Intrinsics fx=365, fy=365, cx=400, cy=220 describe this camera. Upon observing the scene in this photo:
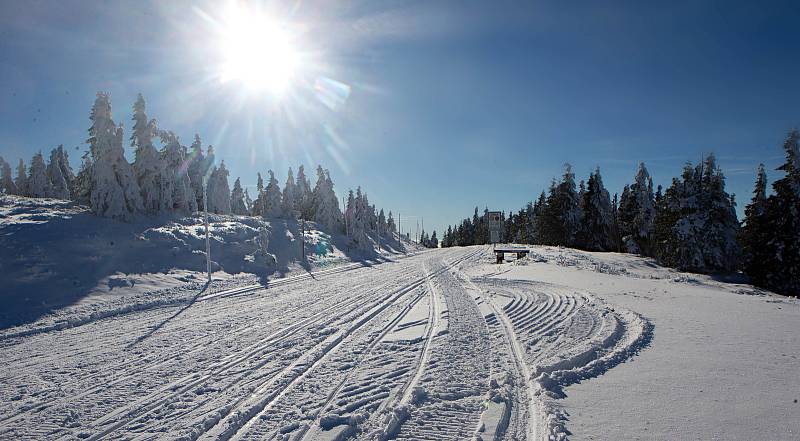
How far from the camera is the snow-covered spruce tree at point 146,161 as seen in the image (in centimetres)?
3188

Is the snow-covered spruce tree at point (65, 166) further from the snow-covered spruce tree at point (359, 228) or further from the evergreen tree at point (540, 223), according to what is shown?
the evergreen tree at point (540, 223)

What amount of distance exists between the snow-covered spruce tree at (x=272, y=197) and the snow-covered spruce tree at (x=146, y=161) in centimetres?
2579

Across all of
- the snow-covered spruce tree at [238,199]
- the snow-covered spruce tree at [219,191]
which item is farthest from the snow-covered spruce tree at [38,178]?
the snow-covered spruce tree at [238,199]

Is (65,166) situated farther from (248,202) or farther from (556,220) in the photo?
(556,220)

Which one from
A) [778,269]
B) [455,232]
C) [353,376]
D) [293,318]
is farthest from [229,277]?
[455,232]

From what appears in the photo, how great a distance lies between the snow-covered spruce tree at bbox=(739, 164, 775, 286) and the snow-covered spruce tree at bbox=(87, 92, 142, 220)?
44286 millimetres

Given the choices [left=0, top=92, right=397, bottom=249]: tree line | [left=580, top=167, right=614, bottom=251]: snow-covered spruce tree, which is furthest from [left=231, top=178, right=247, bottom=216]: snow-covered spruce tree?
[left=580, top=167, right=614, bottom=251]: snow-covered spruce tree

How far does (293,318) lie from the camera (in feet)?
31.9

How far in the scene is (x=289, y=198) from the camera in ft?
205

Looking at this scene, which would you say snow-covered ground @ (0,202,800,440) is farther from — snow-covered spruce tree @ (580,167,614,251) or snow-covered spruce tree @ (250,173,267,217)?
snow-covered spruce tree @ (250,173,267,217)

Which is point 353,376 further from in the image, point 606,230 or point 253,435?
point 606,230

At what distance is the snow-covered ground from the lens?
13.7 feet

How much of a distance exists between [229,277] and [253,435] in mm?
18711

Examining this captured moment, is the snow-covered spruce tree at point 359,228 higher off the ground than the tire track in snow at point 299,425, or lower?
higher
